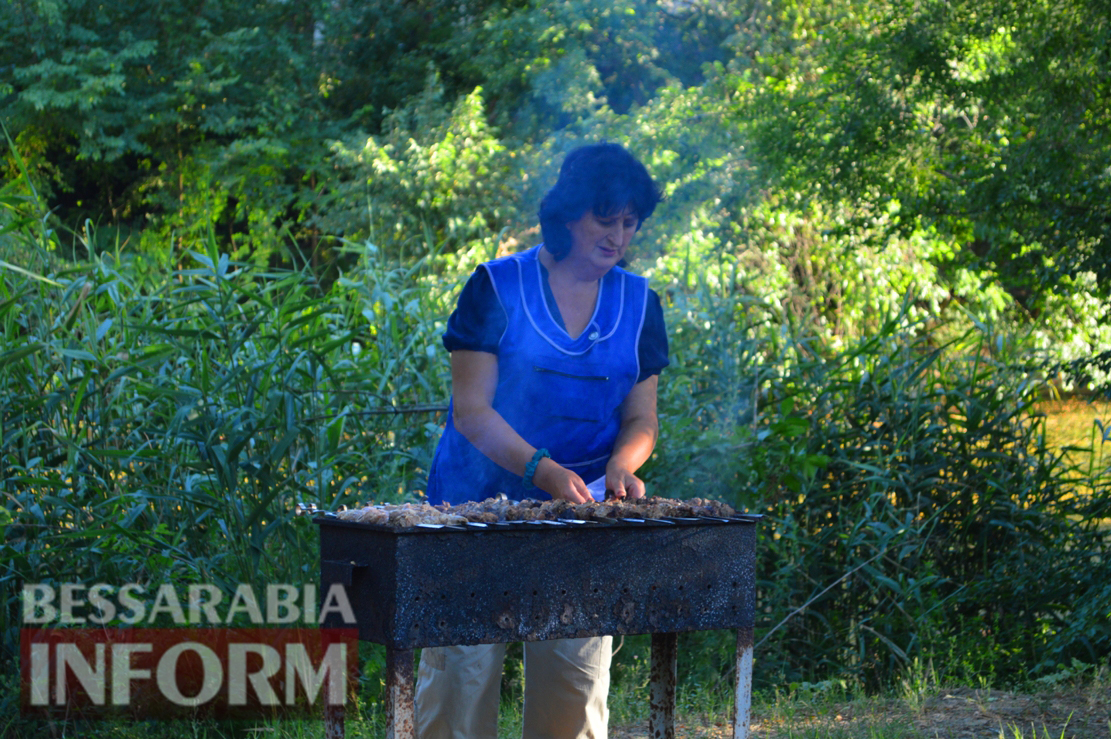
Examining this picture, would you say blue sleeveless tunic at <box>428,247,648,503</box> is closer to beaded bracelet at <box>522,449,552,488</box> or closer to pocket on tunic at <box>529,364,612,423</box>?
pocket on tunic at <box>529,364,612,423</box>

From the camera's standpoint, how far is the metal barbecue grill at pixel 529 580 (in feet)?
6.90

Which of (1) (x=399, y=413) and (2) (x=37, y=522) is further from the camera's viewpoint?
(1) (x=399, y=413)

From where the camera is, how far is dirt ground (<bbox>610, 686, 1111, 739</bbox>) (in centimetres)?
369

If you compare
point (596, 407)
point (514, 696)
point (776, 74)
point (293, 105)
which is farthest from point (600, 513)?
point (293, 105)

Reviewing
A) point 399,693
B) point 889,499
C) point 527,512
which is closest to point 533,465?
point 527,512

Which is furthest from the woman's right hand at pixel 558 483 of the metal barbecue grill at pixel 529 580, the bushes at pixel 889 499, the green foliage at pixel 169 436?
the bushes at pixel 889 499

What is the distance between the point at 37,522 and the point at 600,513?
2.87 m

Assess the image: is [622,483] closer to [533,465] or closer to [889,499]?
[533,465]

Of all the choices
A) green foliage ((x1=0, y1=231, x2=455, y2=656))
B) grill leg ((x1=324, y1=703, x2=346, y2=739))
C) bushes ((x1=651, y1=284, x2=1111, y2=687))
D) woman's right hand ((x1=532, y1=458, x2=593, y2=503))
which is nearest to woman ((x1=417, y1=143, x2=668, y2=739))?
woman's right hand ((x1=532, y1=458, x2=593, y2=503))

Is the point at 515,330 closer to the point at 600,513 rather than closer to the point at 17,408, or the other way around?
the point at 600,513

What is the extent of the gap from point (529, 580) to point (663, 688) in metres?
0.84

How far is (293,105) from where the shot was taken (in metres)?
13.7

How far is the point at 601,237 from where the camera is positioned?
2793mm

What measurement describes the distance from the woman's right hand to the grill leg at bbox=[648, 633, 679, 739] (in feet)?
1.82
